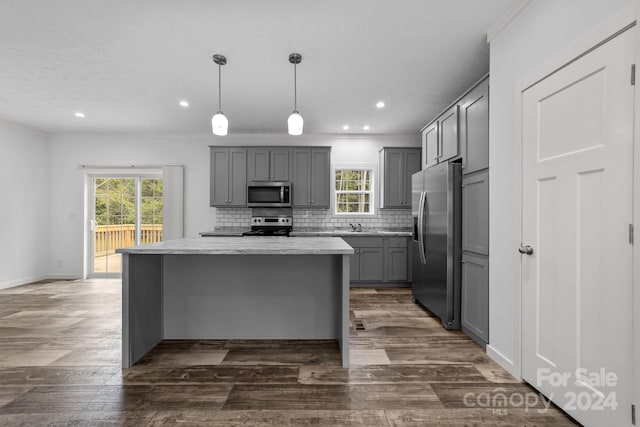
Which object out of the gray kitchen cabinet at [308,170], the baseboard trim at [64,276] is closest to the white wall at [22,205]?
the baseboard trim at [64,276]

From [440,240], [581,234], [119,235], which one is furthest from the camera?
[119,235]

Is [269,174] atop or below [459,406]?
atop

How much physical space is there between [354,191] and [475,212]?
315cm

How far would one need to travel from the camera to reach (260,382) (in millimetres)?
2186

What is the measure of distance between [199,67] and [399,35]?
6.31ft

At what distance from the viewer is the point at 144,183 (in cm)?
596

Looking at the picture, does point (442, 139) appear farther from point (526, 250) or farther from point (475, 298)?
→ point (526, 250)

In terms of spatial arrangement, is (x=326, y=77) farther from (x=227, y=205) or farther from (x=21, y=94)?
(x=21, y=94)

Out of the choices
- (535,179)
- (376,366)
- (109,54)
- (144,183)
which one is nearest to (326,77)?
(109,54)

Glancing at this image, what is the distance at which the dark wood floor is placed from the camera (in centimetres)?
182

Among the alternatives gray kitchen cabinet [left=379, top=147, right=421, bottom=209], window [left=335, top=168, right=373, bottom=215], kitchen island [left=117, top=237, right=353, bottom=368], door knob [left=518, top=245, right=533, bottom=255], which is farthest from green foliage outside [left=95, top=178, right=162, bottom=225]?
door knob [left=518, top=245, right=533, bottom=255]

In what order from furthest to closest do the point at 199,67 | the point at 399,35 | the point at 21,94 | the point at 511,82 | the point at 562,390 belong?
the point at 21,94 → the point at 199,67 → the point at 399,35 → the point at 511,82 → the point at 562,390

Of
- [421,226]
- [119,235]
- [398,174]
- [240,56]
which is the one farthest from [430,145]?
[119,235]

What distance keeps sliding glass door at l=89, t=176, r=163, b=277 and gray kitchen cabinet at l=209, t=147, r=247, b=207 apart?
1.17 meters
